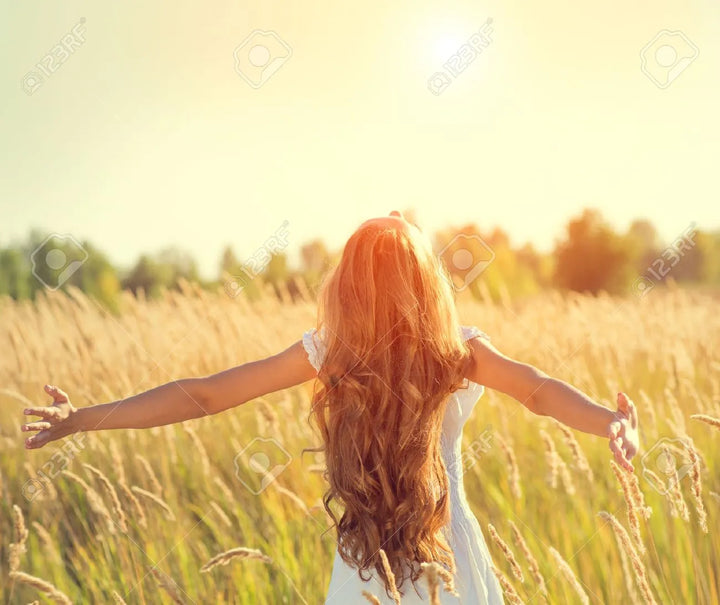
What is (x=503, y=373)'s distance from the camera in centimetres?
191

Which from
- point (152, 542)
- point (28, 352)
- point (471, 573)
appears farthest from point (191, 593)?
point (28, 352)

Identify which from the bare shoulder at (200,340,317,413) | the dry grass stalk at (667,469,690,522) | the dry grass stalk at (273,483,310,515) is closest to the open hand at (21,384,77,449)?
the bare shoulder at (200,340,317,413)

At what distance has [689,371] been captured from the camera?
11.9 ft

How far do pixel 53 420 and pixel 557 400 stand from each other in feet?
4.07

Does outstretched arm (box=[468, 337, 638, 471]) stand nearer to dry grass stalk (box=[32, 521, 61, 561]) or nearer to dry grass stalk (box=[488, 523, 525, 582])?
dry grass stalk (box=[488, 523, 525, 582])

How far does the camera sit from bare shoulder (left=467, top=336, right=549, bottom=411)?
186 cm

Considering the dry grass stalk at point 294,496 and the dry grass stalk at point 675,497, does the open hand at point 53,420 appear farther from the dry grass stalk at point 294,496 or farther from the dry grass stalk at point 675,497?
the dry grass stalk at point 675,497

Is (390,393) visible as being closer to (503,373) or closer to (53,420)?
(503,373)

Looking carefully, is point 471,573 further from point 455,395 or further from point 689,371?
point 689,371

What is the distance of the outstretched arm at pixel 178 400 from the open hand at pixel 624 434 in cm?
81

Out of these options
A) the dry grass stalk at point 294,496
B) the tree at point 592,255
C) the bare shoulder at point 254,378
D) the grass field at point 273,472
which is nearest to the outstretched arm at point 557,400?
the grass field at point 273,472

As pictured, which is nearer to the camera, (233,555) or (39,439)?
(233,555)

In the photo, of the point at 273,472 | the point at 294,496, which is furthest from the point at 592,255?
the point at 294,496

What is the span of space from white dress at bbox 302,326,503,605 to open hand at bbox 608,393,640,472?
0.43 metres
